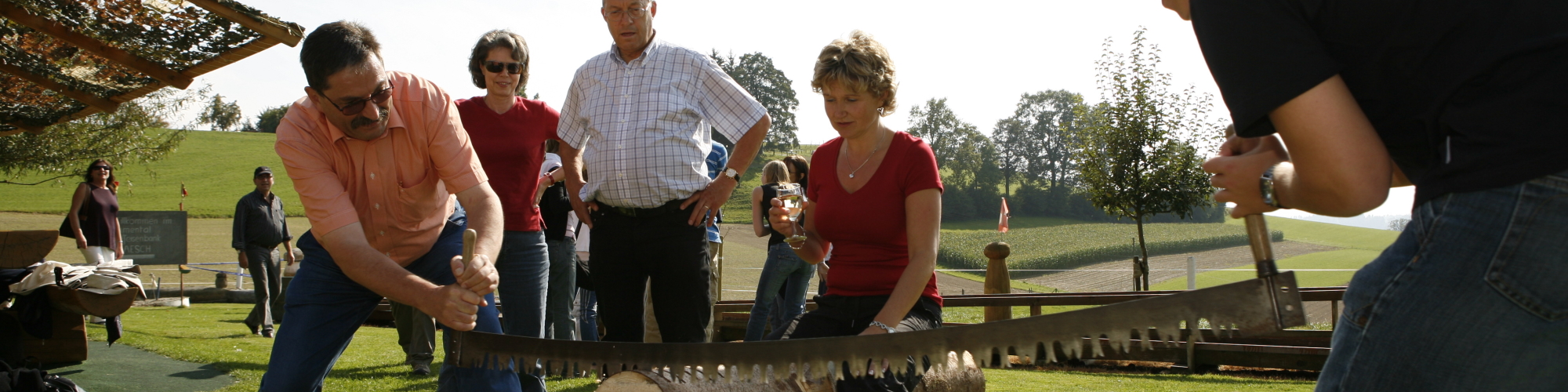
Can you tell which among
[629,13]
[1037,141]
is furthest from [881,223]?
[1037,141]

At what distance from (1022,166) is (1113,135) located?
67837 mm

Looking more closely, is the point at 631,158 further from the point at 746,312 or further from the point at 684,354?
the point at 746,312

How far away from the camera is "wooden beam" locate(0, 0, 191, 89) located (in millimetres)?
6246

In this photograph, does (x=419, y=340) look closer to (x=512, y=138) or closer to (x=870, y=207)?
(x=512, y=138)

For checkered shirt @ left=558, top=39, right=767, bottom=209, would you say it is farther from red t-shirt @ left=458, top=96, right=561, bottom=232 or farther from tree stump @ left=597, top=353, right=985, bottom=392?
tree stump @ left=597, top=353, right=985, bottom=392

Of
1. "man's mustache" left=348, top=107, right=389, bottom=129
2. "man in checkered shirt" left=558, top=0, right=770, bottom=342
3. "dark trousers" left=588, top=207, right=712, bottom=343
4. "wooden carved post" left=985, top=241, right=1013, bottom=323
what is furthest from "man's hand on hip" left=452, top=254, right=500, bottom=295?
"wooden carved post" left=985, top=241, right=1013, bottom=323

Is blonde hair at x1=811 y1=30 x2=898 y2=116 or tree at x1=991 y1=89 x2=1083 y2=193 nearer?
blonde hair at x1=811 y1=30 x2=898 y2=116

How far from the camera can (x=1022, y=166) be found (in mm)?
86062

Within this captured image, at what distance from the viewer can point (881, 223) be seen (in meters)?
3.21

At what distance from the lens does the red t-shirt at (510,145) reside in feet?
14.1

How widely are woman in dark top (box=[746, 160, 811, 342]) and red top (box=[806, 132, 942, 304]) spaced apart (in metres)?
3.47

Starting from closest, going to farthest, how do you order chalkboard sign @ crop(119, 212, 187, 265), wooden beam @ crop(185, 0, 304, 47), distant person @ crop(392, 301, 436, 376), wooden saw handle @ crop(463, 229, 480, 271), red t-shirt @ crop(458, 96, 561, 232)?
wooden saw handle @ crop(463, 229, 480, 271)
red t-shirt @ crop(458, 96, 561, 232)
wooden beam @ crop(185, 0, 304, 47)
distant person @ crop(392, 301, 436, 376)
chalkboard sign @ crop(119, 212, 187, 265)

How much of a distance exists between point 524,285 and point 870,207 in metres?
1.65

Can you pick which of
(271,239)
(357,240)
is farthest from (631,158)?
(271,239)
